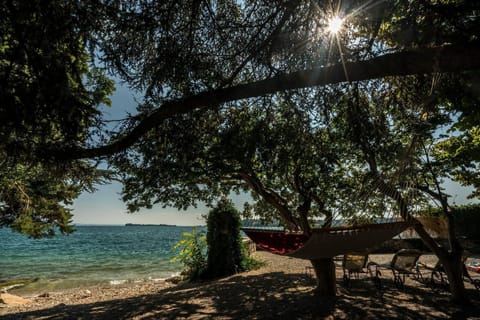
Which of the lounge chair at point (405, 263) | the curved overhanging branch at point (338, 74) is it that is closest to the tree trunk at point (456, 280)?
the lounge chair at point (405, 263)

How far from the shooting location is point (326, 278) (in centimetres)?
490

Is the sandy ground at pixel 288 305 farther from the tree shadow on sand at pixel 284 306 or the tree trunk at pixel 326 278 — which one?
the tree trunk at pixel 326 278

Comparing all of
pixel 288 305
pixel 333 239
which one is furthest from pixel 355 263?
pixel 333 239

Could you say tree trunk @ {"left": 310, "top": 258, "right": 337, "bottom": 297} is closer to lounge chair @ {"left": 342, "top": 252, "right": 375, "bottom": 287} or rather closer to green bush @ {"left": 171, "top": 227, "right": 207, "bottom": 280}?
lounge chair @ {"left": 342, "top": 252, "right": 375, "bottom": 287}

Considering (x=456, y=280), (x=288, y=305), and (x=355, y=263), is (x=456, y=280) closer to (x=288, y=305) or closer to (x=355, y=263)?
(x=355, y=263)

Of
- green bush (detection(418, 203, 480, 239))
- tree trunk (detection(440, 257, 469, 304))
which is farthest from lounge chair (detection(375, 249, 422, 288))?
green bush (detection(418, 203, 480, 239))

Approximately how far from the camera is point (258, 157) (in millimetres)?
5418

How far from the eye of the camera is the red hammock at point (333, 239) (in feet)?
12.5

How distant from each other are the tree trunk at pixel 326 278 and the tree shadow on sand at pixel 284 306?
16 centimetres

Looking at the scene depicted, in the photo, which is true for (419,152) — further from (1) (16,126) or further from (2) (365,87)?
(1) (16,126)

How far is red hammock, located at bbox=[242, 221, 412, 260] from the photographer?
3803 mm

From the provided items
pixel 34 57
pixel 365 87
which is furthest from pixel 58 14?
pixel 365 87

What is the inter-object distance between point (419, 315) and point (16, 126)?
17.5 feet

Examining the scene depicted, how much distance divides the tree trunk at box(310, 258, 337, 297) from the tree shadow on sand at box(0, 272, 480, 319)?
161 mm
